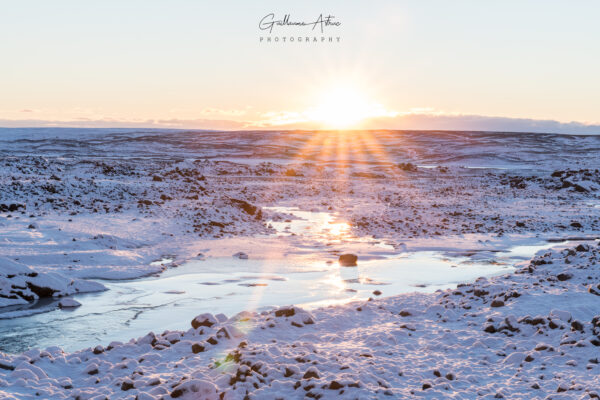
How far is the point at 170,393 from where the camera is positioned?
633cm

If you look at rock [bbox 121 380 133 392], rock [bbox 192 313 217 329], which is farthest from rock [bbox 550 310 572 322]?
rock [bbox 121 380 133 392]

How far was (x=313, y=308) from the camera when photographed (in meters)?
10.9

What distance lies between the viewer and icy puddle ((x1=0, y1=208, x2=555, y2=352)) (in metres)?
9.77

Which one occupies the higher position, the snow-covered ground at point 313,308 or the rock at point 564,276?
the rock at point 564,276

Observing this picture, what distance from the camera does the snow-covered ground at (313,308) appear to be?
6.79 meters

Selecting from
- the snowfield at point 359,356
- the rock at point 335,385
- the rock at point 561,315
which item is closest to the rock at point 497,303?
the snowfield at point 359,356

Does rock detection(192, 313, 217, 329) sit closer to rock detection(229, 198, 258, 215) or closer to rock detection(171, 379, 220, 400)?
rock detection(171, 379, 220, 400)

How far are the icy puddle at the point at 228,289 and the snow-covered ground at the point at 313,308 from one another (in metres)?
0.33

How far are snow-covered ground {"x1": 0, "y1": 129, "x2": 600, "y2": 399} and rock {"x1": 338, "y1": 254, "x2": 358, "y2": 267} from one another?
1.40ft

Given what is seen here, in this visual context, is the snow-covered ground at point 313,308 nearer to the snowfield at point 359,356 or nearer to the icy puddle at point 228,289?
the snowfield at point 359,356

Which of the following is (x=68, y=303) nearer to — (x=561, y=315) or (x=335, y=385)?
(x=335, y=385)

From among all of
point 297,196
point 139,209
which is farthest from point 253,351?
point 297,196

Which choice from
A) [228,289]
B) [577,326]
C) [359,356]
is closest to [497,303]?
[577,326]

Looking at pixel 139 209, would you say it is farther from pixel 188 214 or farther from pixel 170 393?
pixel 170 393
